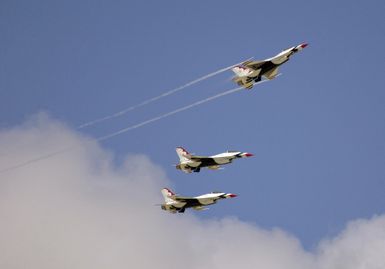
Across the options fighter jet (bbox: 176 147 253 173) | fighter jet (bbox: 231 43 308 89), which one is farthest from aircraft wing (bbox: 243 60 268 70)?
fighter jet (bbox: 176 147 253 173)

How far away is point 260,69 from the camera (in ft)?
589

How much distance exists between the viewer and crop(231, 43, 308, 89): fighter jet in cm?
17900

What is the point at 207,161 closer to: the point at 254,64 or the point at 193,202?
the point at 193,202

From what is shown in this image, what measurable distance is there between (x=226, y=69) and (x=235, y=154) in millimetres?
25500

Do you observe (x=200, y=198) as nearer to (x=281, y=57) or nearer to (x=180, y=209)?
(x=180, y=209)

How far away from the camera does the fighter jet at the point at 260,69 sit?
179000 mm

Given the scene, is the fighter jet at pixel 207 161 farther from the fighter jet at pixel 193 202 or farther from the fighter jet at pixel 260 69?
the fighter jet at pixel 260 69

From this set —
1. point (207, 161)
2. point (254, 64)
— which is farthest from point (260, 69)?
point (207, 161)

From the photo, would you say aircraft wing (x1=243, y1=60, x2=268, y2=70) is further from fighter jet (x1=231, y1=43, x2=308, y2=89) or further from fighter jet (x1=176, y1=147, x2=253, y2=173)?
fighter jet (x1=176, y1=147, x2=253, y2=173)

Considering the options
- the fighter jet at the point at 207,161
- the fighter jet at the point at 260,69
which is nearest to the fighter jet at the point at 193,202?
the fighter jet at the point at 207,161

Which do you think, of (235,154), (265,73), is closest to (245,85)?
(265,73)

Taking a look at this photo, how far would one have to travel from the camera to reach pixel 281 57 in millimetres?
179875

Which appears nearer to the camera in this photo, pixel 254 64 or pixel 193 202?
pixel 254 64

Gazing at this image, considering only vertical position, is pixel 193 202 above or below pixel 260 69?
below
